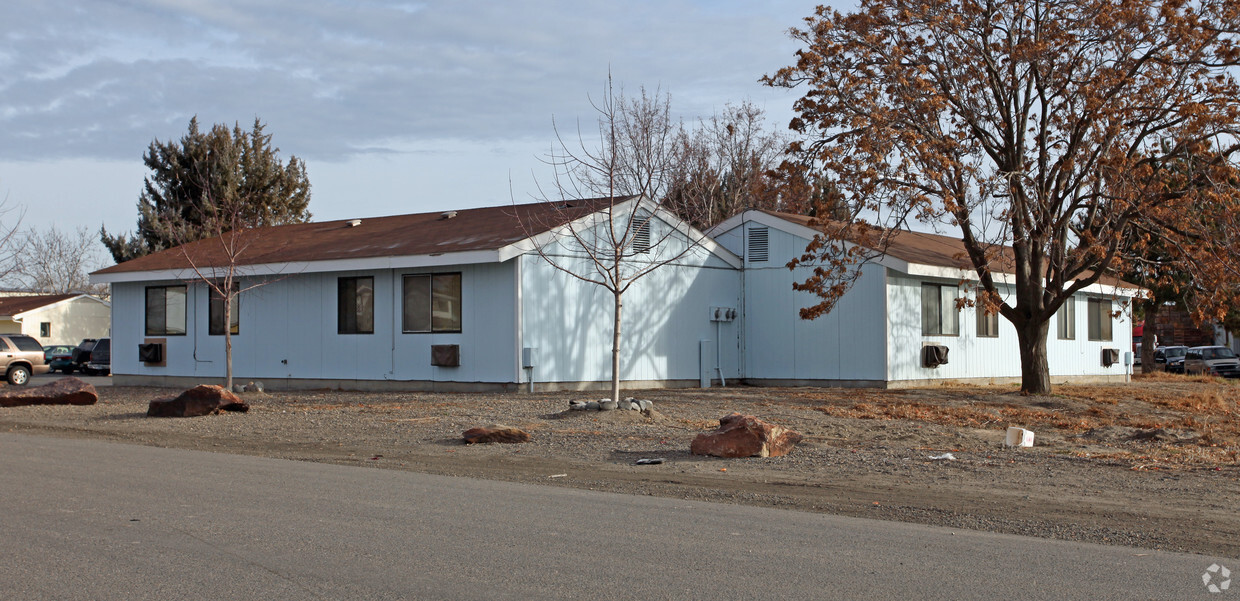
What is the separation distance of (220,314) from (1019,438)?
1980cm

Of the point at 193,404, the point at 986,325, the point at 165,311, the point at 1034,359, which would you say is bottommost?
the point at 193,404

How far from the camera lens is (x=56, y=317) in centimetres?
6500

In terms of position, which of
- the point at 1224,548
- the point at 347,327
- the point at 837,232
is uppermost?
the point at 837,232

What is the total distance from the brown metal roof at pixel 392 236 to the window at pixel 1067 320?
14588mm

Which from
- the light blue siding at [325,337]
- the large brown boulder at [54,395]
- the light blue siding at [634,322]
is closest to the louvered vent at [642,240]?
the light blue siding at [634,322]

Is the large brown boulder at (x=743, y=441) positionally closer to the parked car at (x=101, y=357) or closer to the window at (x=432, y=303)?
the window at (x=432, y=303)

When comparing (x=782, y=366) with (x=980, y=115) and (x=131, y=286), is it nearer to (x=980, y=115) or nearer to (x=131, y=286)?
(x=980, y=115)

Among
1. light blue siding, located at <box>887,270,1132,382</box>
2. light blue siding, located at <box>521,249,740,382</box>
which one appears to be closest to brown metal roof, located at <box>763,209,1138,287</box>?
light blue siding, located at <box>887,270,1132,382</box>

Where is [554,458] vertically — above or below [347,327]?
below

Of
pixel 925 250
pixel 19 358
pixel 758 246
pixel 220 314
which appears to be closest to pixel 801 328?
pixel 758 246

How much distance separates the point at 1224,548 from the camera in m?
7.85

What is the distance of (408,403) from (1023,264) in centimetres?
1297

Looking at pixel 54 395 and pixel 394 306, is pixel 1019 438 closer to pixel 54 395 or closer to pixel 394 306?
pixel 394 306

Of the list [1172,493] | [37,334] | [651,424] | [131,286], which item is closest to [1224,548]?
[1172,493]
